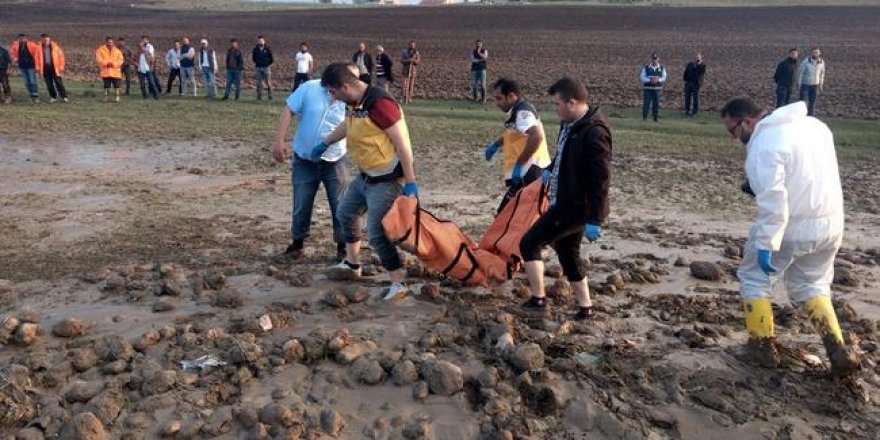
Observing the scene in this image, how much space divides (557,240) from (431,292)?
1140 mm

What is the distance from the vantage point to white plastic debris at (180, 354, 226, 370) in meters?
4.77

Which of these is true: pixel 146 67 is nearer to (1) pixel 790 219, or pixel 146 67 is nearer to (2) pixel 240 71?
(2) pixel 240 71

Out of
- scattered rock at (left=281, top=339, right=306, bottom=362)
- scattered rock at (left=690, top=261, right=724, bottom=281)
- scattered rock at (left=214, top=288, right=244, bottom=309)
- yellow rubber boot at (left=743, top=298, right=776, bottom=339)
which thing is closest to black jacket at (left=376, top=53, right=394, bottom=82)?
scattered rock at (left=690, top=261, right=724, bottom=281)

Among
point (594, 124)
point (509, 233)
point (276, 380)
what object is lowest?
point (276, 380)

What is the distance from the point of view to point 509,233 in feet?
21.2

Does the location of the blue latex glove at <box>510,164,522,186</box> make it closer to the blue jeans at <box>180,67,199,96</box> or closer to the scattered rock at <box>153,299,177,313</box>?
the scattered rock at <box>153,299,177,313</box>

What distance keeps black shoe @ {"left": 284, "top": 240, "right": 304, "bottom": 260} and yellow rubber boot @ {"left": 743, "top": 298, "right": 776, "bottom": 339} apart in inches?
156

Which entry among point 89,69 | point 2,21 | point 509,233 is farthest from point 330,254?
point 2,21

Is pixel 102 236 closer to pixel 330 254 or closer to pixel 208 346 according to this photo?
pixel 330 254

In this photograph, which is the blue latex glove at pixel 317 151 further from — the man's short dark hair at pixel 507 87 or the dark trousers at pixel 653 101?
the dark trousers at pixel 653 101

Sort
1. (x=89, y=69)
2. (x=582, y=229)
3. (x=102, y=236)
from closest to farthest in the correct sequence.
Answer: (x=582, y=229) → (x=102, y=236) → (x=89, y=69)

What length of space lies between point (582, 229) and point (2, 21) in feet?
174

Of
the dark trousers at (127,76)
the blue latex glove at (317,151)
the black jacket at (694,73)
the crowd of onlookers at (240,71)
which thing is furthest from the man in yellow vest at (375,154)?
the dark trousers at (127,76)

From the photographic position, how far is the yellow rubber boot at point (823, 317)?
15.8 ft
